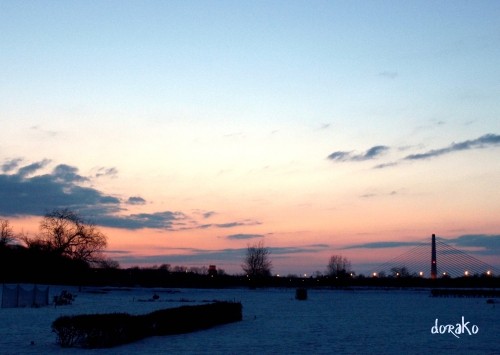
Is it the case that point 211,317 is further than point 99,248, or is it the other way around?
point 99,248

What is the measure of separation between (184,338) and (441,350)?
35.0 ft

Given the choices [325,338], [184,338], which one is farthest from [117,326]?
[325,338]

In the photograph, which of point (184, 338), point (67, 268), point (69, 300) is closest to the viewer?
point (184, 338)

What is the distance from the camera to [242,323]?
36188 millimetres

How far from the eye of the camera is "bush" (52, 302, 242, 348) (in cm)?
2378

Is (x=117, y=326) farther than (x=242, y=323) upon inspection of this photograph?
No

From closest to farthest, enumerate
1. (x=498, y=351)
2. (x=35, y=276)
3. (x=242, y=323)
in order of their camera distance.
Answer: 1. (x=498, y=351)
2. (x=242, y=323)
3. (x=35, y=276)

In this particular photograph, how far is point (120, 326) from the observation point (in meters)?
24.8

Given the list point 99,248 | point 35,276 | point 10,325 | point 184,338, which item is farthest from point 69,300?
point 99,248

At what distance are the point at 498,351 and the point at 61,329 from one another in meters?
16.4

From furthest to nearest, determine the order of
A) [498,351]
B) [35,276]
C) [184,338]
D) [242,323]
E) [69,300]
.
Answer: [35,276]
[69,300]
[242,323]
[184,338]
[498,351]

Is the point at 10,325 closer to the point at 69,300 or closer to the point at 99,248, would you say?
the point at 69,300

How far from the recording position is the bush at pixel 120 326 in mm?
23781

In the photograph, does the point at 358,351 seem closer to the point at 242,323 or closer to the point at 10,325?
the point at 242,323
